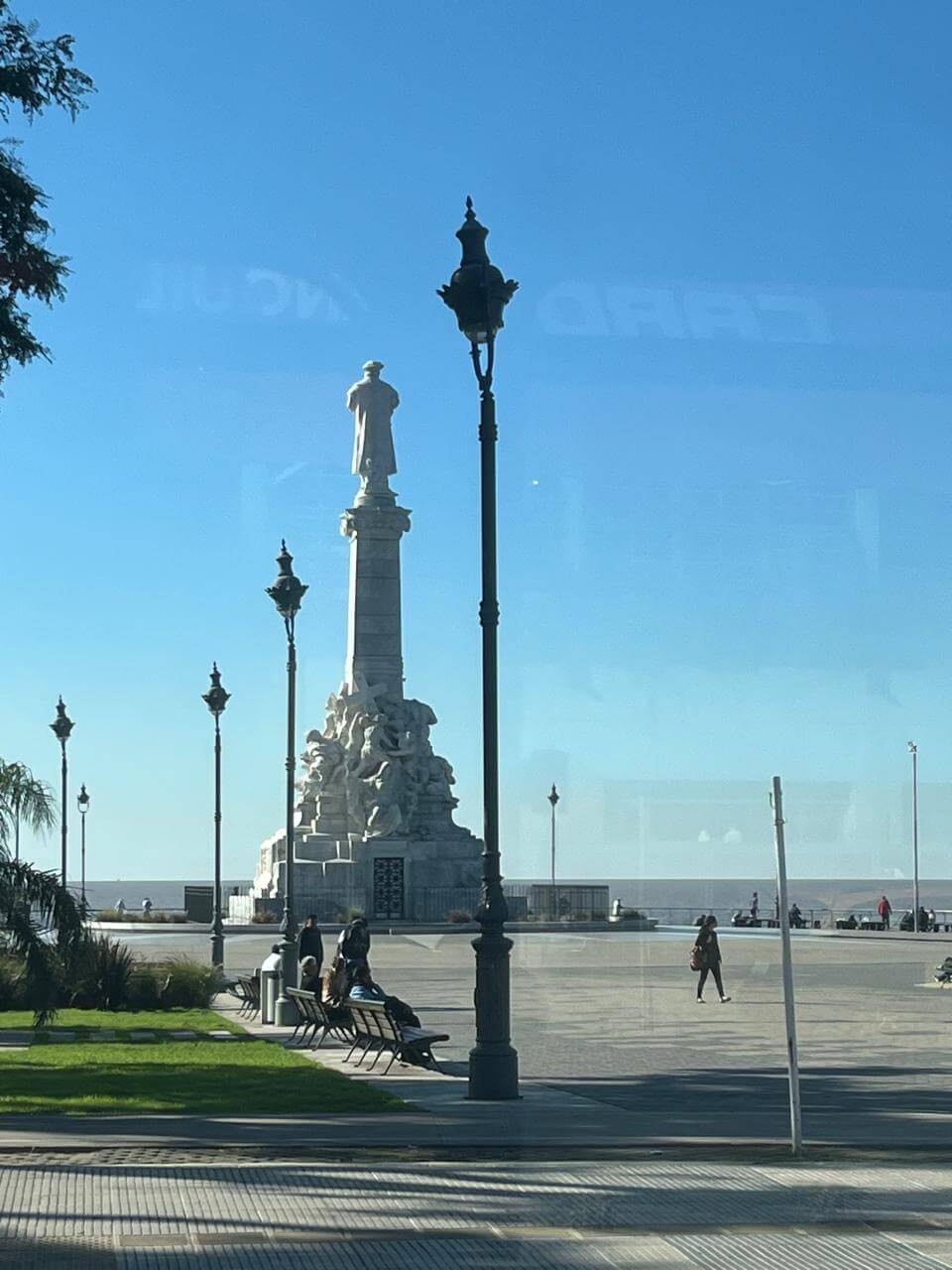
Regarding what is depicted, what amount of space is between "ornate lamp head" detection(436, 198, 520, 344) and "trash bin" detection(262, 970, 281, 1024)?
39.4 feet

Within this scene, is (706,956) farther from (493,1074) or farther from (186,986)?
(493,1074)

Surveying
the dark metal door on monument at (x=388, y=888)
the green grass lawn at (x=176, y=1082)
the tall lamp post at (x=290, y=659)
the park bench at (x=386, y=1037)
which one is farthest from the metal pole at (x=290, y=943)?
the dark metal door on monument at (x=388, y=888)

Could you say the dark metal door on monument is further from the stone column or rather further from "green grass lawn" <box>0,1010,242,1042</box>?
"green grass lawn" <box>0,1010,242,1042</box>

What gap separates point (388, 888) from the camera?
6831 cm

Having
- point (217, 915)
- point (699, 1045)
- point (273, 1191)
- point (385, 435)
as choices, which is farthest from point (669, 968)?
point (385, 435)

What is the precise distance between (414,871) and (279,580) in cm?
4206

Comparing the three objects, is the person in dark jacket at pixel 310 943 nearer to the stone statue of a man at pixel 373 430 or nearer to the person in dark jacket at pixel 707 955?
the person in dark jacket at pixel 707 955

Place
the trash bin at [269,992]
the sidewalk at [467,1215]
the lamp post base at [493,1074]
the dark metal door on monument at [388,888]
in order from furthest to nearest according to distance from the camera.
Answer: the dark metal door on monument at [388,888] → the trash bin at [269,992] → the lamp post base at [493,1074] → the sidewalk at [467,1215]

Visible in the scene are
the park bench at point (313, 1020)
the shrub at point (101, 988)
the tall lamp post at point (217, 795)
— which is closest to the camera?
the park bench at point (313, 1020)

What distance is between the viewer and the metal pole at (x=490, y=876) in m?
15.1

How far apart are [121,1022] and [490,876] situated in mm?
11981

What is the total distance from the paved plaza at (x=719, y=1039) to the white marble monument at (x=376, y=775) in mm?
21506

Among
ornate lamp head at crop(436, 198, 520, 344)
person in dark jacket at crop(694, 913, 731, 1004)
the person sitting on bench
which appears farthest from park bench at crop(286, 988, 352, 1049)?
ornate lamp head at crop(436, 198, 520, 344)

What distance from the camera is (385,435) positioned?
240 ft
